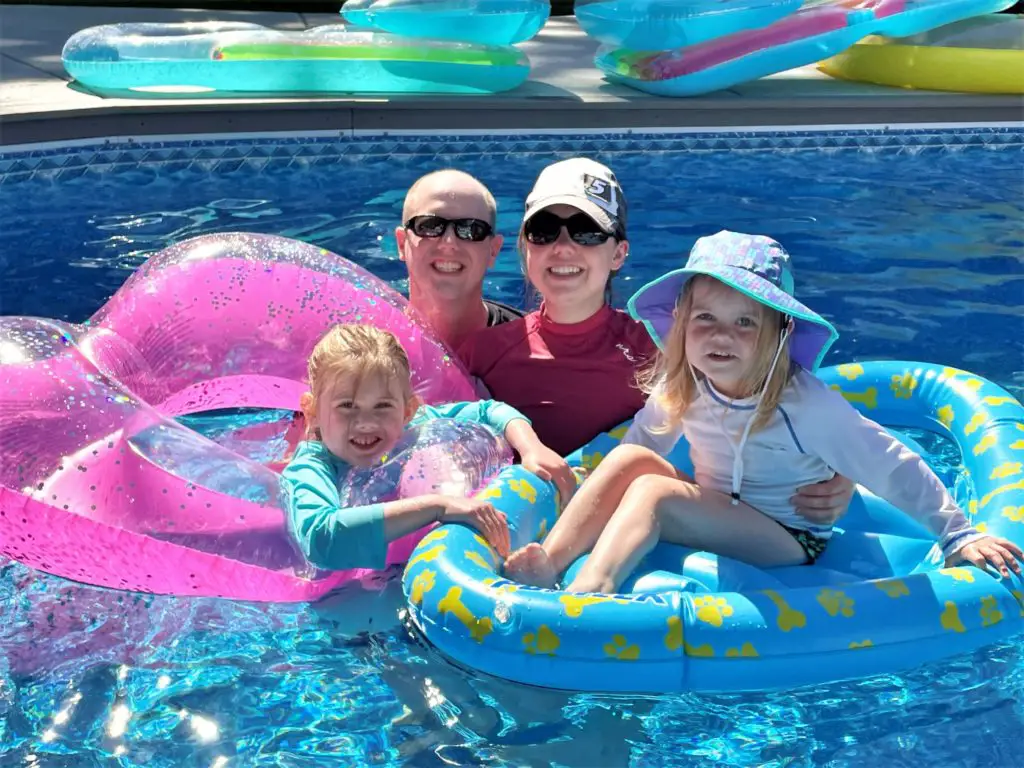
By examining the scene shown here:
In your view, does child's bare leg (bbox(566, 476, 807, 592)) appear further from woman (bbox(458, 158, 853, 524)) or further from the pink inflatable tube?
woman (bbox(458, 158, 853, 524))

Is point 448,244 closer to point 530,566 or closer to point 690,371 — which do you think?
point 690,371

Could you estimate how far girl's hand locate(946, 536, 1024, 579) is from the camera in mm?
3131

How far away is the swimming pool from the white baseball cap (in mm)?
1301

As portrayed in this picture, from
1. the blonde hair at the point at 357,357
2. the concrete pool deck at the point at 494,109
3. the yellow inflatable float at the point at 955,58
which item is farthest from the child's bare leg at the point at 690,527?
the yellow inflatable float at the point at 955,58

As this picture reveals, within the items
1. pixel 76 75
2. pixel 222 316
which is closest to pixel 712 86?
pixel 76 75

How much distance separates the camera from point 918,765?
9.48 ft

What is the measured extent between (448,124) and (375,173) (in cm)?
64

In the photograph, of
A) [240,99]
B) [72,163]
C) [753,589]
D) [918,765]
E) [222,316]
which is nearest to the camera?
[918,765]

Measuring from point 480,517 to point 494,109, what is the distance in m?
5.73

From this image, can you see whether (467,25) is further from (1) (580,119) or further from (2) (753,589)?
(2) (753,589)

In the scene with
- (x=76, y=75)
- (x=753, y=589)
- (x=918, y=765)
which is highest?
(x=76, y=75)

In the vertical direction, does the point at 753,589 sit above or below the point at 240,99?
below

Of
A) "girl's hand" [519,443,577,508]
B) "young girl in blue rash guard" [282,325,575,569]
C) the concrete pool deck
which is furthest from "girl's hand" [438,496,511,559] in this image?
the concrete pool deck

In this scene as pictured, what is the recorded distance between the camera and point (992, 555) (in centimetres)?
315
